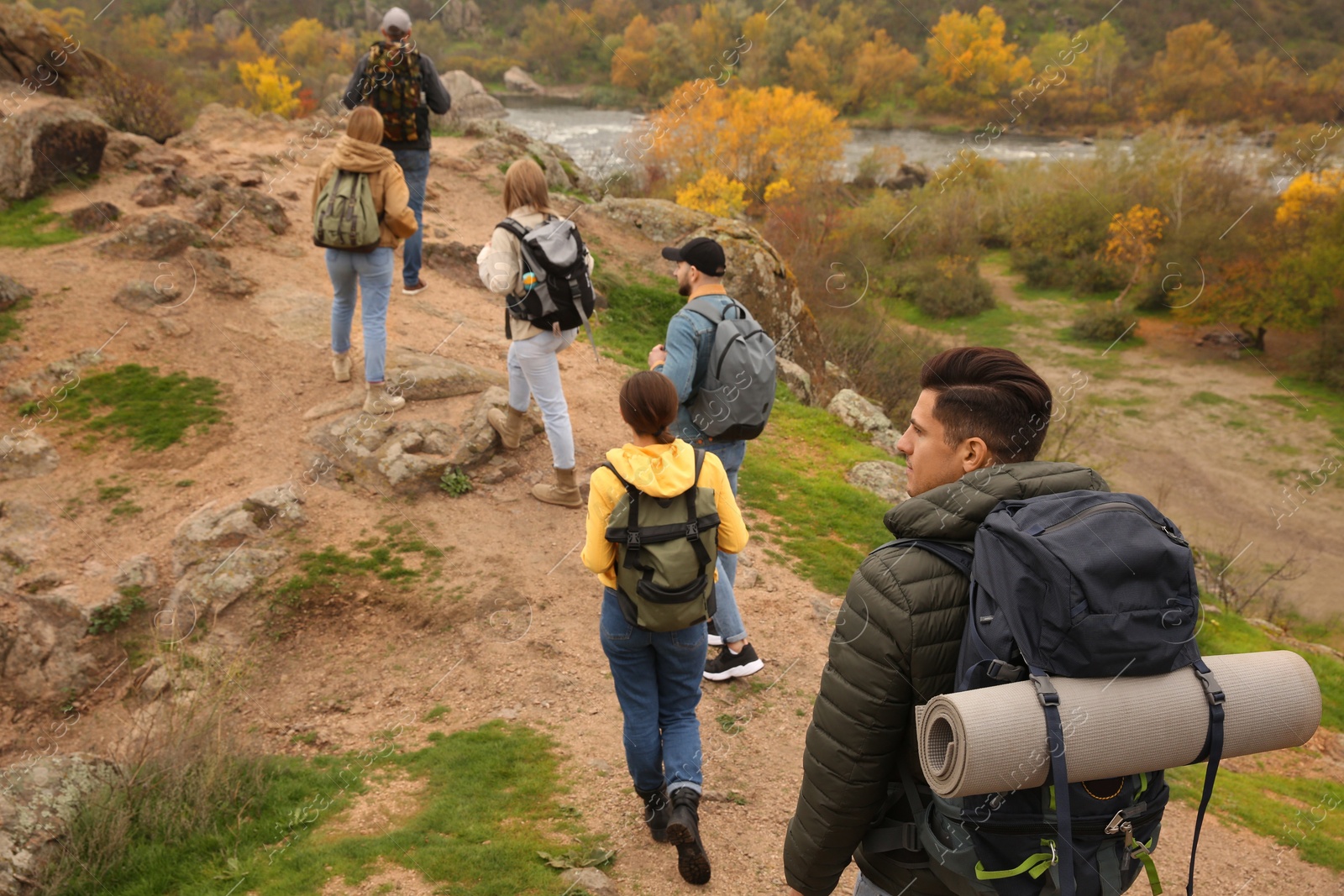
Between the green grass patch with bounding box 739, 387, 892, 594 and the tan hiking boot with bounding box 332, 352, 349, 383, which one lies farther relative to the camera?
the tan hiking boot with bounding box 332, 352, 349, 383

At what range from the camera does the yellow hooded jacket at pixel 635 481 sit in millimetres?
3018

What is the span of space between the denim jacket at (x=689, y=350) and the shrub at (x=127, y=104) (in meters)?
12.2

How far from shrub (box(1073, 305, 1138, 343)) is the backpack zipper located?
3280 cm

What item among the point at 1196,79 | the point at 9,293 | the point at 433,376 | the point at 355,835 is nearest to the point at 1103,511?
the point at 355,835

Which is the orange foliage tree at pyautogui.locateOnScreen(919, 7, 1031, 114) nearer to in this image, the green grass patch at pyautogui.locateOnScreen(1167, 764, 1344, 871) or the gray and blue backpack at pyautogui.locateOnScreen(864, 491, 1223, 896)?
the green grass patch at pyautogui.locateOnScreen(1167, 764, 1344, 871)

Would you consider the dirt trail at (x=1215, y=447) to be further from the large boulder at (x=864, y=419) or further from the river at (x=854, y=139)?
the river at (x=854, y=139)

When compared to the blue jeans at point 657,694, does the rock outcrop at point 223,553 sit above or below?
below

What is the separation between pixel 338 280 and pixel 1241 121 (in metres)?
65.5

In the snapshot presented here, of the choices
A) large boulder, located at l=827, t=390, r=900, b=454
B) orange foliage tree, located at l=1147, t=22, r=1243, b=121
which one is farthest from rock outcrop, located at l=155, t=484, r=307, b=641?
orange foliage tree, located at l=1147, t=22, r=1243, b=121

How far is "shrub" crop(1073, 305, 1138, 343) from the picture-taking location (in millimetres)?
31047

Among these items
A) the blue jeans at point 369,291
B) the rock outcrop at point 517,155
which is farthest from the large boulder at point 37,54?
the blue jeans at point 369,291

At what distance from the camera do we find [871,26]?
67438 mm

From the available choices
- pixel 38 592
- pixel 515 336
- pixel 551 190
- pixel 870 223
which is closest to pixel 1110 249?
pixel 870 223

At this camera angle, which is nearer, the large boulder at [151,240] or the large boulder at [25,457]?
the large boulder at [25,457]
